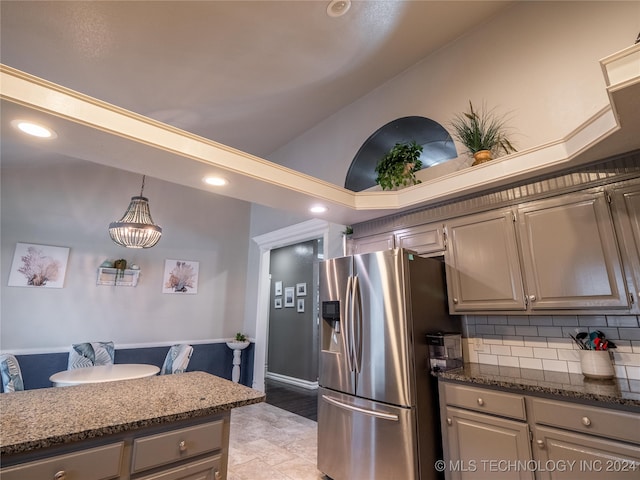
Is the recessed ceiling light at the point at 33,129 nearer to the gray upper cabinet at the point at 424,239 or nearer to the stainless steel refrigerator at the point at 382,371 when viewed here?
the stainless steel refrigerator at the point at 382,371

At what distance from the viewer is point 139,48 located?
2.70 m

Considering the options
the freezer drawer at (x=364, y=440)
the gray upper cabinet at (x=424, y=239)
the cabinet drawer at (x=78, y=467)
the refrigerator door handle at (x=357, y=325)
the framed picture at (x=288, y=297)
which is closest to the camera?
the cabinet drawer at (x=78, y=467)

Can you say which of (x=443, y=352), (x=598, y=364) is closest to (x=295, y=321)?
(x=443, y=352)

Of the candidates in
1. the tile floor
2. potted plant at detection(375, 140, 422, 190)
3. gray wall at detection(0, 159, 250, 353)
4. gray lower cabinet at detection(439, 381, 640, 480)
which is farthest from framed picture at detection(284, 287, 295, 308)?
gray lower cabinet at detection(439, 381, 640, 480)

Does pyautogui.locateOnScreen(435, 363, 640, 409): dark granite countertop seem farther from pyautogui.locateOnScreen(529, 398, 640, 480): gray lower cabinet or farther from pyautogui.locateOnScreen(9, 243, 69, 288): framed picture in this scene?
pyautogui.locateOnScreen(9, 243, 69, 288): framed picture

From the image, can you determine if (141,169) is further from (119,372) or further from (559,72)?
(559,72)

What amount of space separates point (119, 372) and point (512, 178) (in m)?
3.79

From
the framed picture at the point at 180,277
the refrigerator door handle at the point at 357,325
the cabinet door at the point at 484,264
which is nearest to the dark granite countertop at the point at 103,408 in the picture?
the refrigerator door handle at the point at 357,325

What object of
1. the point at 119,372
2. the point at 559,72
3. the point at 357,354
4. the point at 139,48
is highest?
the point at 139,48

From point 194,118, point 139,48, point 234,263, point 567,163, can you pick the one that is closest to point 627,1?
point 567,163

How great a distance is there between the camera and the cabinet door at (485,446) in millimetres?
1732

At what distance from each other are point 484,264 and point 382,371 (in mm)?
1079

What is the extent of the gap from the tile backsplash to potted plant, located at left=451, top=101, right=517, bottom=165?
1264 millimetres

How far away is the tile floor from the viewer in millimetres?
2594
